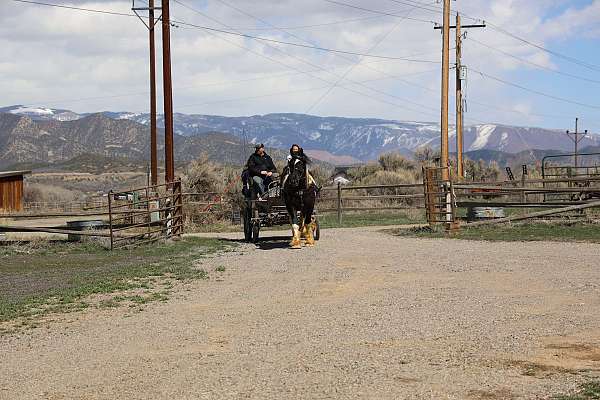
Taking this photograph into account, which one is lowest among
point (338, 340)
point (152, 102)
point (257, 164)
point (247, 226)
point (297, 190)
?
point (338, 340)

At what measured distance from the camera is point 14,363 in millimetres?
9336

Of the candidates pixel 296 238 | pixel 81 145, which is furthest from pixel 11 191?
pixel 81 145

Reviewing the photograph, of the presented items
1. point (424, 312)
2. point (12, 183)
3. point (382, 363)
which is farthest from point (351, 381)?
point (12, 183)

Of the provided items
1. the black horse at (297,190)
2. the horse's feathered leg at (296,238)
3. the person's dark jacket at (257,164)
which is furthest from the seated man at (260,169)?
the horse's feathered leg at (296,238)

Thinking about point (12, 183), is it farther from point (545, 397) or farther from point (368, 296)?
point (545, 397)

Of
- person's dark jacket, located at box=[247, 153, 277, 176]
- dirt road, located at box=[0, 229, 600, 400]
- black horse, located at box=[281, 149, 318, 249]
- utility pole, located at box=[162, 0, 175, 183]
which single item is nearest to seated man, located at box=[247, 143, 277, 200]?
person's dark jacket, located at box=[247, 153, 277, 176]

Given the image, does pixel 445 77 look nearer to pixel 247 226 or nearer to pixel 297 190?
pixel 247 226

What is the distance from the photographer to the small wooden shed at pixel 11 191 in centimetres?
5300

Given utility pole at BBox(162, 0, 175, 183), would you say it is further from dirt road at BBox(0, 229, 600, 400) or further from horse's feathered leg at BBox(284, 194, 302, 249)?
dirt road at BBox(0, 229, 600, 400)

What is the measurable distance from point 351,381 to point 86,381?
8.36 ft

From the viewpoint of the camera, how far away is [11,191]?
54094mm

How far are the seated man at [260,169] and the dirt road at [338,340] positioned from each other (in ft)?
21.0

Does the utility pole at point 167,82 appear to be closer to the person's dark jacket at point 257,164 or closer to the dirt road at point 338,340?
the person's dark jacket at point 257,164

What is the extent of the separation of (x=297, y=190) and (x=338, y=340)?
34.8 ft
